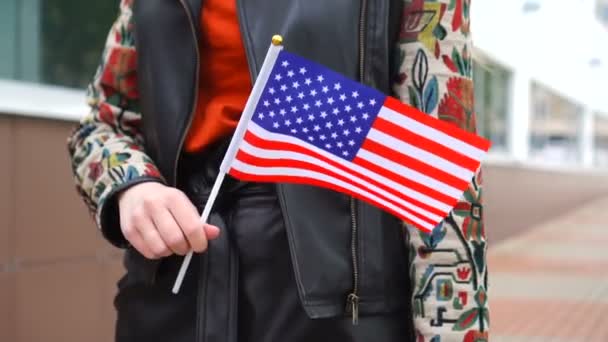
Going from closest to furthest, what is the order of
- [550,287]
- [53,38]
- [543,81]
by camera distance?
[53,38] → [550,287] → [543,81]

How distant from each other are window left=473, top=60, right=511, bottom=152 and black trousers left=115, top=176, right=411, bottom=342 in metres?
9.28

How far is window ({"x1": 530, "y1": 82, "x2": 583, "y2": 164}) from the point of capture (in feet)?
47.1

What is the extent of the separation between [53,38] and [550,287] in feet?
16.6

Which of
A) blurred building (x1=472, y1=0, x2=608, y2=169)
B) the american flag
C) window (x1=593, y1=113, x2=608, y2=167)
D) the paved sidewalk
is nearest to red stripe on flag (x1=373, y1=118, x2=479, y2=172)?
the american flag

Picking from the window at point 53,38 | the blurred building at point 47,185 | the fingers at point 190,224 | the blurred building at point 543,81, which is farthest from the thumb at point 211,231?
the blurred building at point 543,81

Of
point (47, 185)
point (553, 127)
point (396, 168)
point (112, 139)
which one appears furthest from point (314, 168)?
point (553, 127)

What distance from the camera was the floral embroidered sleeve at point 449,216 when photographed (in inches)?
44.4

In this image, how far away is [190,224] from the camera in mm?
1014

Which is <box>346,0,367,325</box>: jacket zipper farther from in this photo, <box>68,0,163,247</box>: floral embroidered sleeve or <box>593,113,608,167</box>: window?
<box>593,113,608,167</box>: window

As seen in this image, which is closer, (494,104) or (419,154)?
(419,154)

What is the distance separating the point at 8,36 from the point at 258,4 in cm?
246

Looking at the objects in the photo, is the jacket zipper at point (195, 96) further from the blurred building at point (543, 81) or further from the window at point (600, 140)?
the window at point (600, 140)

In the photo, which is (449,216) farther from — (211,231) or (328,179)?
(211,231)

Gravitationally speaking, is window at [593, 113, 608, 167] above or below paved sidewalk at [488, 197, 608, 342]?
above
